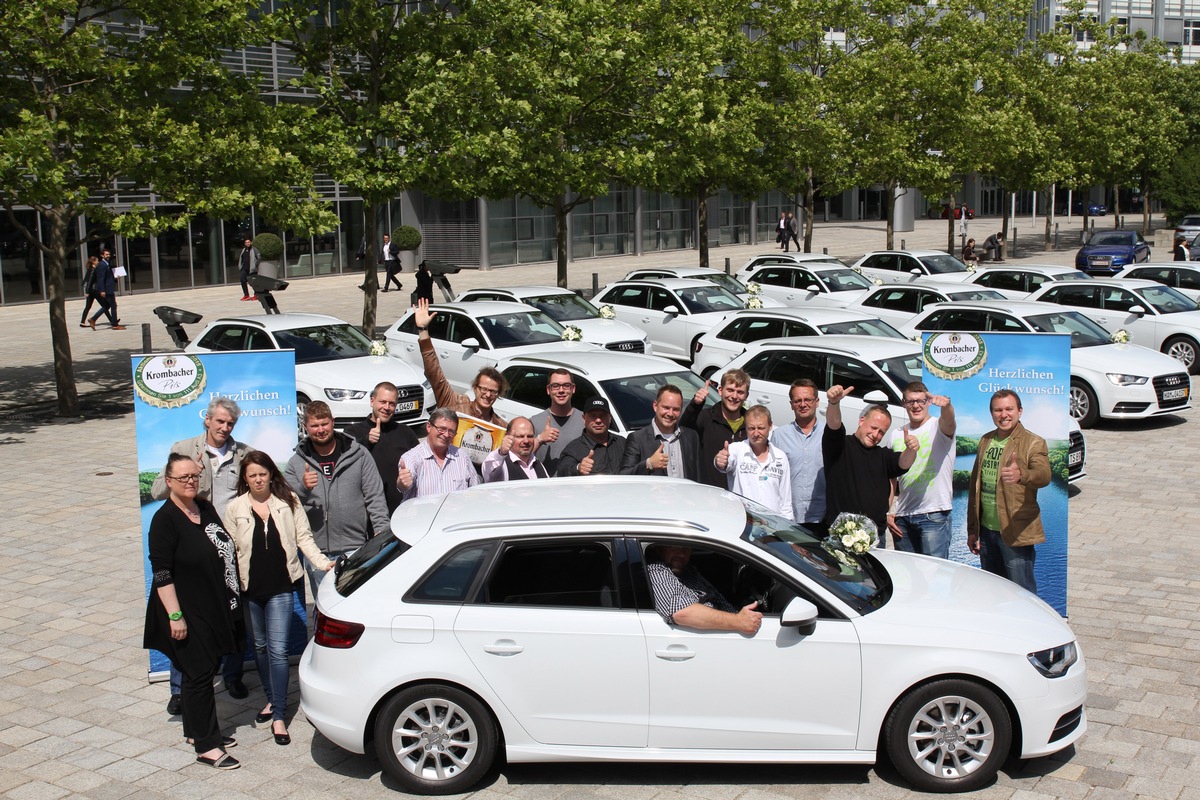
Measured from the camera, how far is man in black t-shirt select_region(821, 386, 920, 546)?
330 inches

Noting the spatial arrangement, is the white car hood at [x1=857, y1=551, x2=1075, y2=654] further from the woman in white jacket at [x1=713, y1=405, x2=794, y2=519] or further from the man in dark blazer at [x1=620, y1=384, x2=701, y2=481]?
the man in dark blazer at [x1=620, y1=384, x2=701, y2=481]

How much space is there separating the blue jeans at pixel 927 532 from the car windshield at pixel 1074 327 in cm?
951

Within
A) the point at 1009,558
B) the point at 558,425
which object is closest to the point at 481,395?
the point at 558,425

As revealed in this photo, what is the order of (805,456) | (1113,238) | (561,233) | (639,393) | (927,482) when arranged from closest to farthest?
(927,482)
(805,456)
(639,393)
(561,233)
(1113,238)

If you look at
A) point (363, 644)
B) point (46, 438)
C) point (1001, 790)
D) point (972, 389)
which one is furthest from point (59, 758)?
point (46, 438)

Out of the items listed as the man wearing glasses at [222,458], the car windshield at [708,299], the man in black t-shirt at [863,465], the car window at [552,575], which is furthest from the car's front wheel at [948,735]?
the car windshield at [708,299]

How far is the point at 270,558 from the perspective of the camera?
721cm

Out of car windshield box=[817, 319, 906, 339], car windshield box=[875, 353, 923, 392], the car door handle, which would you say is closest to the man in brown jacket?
the car door handle

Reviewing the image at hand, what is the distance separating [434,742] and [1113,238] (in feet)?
132

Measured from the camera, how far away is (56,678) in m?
8.33

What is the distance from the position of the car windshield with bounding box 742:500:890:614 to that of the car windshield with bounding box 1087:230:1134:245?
37.8m

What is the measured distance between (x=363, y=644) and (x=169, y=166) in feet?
44.0

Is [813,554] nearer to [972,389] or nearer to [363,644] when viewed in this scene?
[363,644]

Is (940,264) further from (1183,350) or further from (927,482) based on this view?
(927,482)
